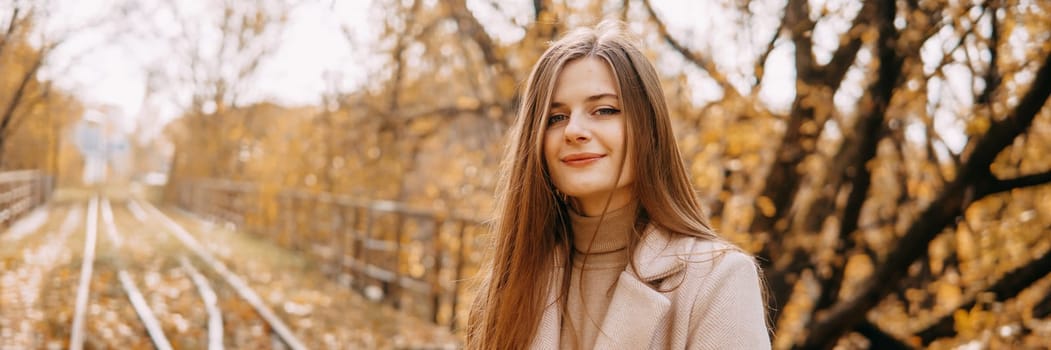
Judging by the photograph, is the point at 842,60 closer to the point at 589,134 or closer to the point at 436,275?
the point at 589,134

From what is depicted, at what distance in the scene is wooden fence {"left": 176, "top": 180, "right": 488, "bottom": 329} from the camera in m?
9.39

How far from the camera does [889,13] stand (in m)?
4.81

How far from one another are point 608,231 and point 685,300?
267mm

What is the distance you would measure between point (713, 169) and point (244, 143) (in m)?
14.2

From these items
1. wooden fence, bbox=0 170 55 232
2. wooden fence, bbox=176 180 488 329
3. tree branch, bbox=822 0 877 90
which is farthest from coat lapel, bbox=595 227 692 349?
wooden fence, bbox=0 170 55 232

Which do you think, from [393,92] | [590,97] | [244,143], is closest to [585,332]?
[590,97]

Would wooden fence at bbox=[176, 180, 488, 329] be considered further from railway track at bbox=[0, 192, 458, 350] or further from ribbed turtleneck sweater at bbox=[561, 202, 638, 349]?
ribbed turtleneck sweater at bbox=[561, 202, 638, 349]

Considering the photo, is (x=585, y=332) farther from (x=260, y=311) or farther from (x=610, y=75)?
(x=260, y=311)

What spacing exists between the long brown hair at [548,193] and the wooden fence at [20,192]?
18.4 ft

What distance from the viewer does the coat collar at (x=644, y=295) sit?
5.38ft

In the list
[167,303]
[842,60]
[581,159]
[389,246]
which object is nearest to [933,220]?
[842,60]

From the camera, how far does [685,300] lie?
1.63m

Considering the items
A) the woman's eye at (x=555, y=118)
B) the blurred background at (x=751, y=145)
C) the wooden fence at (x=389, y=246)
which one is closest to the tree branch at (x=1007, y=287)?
the blurred background at (x=751, y=145)

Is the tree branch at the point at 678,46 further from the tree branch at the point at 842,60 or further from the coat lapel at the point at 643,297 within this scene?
the coat lapel at the point at 643,297
